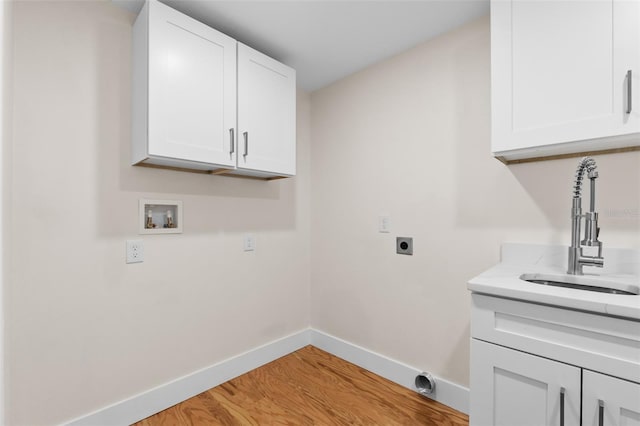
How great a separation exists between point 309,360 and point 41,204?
191cm

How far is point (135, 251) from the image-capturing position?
1.68 m

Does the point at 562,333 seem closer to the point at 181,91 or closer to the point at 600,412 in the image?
the point at 600,412

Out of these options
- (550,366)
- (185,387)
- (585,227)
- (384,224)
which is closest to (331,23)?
(384,224)

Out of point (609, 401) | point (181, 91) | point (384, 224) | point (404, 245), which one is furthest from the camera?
point (384, 224)

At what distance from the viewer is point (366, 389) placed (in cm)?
197

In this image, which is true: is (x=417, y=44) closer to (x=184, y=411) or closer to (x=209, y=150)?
(x=209, y=150)

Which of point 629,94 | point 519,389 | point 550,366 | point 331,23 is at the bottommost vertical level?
point 519,389

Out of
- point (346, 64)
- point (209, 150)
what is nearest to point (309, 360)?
point (209, 150)

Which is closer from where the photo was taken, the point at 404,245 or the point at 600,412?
the point at 600,412

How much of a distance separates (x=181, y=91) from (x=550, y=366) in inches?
75.9

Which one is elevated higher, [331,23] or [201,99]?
[331,23]

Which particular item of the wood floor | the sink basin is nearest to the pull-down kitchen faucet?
the sink basin

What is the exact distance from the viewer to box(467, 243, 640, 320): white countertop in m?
0.94

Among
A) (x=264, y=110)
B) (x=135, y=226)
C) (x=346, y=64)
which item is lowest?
(x=135, y=226)
